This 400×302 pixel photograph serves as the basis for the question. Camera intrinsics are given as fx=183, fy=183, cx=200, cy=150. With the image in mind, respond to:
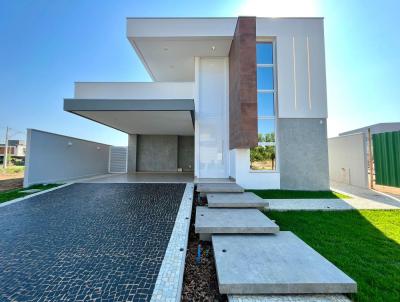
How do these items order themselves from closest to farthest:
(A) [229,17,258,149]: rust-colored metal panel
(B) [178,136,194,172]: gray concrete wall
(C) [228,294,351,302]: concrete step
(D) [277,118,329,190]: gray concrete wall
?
1. (C) [228,294,351,302]: concrete step
2. (A) [229,17,258,149]: rust-colored metal panel
3. (D) [277,118,329,190]: gray concrete wall
4. (B) [178,136,194,172]: gray concrete wall

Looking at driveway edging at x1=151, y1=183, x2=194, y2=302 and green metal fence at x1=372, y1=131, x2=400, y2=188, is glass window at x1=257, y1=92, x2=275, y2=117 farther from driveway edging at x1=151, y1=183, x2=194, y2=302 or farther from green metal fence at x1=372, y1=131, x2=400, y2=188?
driveway edging at x1=151, y1=183, x2=194, y2=302

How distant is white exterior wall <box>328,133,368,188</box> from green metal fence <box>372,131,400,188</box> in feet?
1.46

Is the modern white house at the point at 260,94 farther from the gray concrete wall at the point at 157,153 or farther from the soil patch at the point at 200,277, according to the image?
the gray concrete wall at the point at 157,153

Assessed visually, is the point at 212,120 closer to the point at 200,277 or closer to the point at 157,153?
the point at 157,153

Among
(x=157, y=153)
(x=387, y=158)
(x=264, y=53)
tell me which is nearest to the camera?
(x=387, y=158)

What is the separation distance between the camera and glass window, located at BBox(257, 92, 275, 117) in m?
7.72

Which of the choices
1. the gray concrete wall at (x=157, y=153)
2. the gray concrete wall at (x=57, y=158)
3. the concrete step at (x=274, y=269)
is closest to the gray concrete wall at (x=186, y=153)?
the gray concrete wall at (x=157, y=153)

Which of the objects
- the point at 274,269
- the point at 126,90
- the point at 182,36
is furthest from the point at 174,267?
the point at 182,36

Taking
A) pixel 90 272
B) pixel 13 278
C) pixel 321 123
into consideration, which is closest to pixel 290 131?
pixel 321 123

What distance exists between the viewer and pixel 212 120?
29.3ft

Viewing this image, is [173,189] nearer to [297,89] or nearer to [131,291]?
[131,291]

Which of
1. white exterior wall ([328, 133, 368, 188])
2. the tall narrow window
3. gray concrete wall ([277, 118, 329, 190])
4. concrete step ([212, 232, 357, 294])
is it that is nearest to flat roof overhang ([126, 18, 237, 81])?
the tall narrow window

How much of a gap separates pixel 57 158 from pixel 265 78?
10.2 metres

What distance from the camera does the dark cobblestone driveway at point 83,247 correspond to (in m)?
1.96
